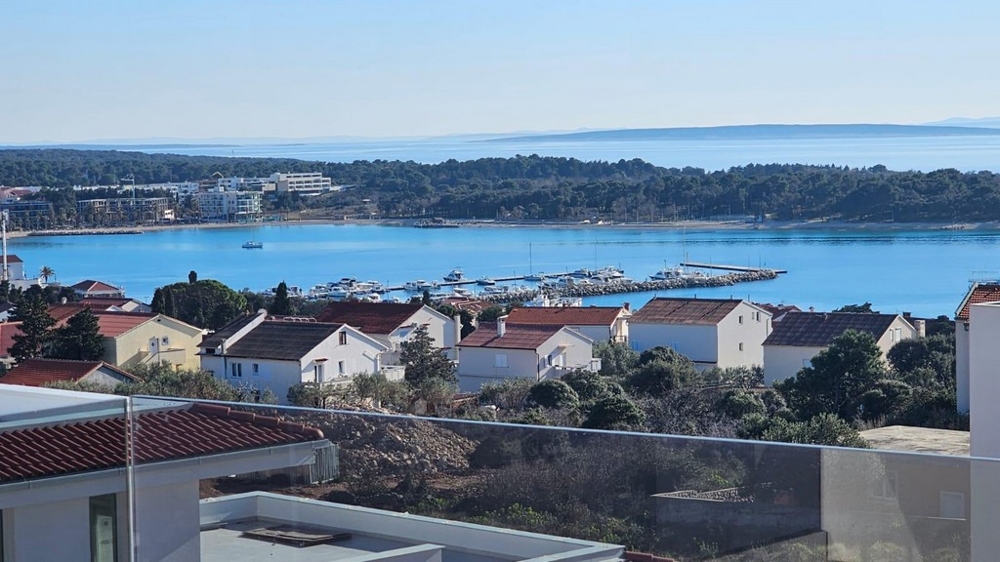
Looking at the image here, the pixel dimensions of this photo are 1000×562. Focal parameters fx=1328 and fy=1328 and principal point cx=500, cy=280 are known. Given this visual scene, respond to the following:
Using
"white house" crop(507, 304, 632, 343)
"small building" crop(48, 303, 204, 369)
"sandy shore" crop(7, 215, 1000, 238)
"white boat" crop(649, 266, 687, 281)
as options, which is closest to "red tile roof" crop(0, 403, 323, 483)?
"small building" crop(48, 303, 204, 369)

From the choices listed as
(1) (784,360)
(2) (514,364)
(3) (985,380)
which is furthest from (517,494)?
(2) (514,364)

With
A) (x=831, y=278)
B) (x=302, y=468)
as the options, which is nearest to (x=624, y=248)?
(x=831, y=278)

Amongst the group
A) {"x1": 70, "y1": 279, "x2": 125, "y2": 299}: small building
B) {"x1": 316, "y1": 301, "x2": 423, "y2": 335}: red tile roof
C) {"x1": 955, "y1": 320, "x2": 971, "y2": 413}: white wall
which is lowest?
{"x1": 70, "y1": 279, "x2": 125, "y2": 299}: small building

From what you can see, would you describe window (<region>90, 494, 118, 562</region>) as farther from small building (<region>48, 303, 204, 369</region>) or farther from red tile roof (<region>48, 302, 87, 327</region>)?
red tile roof (<region>48, 302, 87, 327</region>)

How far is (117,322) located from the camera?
840 inches

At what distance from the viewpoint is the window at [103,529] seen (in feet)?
5.70

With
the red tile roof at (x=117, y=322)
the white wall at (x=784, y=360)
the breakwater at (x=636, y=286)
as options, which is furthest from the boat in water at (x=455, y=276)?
the white wall at (x=784, y=360)

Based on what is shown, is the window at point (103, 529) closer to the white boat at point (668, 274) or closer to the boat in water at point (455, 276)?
the boat in water at point (455, 276)

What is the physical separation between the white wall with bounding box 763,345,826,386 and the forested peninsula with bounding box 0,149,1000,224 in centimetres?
4744

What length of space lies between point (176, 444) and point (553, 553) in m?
0.54

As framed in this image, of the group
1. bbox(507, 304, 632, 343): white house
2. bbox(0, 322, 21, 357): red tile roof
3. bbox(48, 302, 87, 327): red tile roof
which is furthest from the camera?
bbox(507, 304, 632, 343): white house

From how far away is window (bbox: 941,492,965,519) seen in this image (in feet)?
4.64

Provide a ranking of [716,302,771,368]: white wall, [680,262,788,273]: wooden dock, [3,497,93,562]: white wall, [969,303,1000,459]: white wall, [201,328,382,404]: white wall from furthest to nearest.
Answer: [680,262,788,273]: wooden dock, [716,302,771,368]: white wall, [201,328,382,404]: white wall, [969,303,1000,459]: white wall, [3,497,93,562]: white wall

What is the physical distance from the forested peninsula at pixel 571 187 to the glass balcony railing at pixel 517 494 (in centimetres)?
6475
